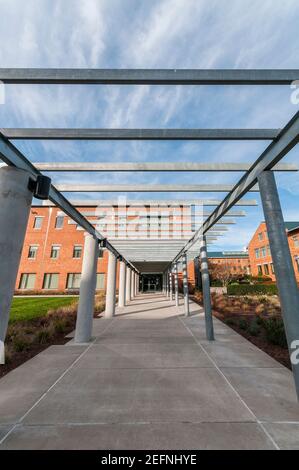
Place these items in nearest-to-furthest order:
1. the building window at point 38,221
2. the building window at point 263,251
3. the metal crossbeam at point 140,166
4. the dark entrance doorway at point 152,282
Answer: the metal crossbeam at point 140,166 < the building window at point 38,221 < the building window at point 263,251 < the dark entrance doorway at point 152,282

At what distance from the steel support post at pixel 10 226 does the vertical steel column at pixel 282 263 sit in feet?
13.1

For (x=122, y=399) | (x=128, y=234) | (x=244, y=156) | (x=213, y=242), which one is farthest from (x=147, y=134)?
(x=213, y=242)

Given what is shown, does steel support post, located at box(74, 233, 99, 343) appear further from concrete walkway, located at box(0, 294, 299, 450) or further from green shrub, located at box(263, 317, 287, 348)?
green shrub, located at box(263, 317, 287, 348)

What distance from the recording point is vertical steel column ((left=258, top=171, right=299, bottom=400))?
3.02 meters

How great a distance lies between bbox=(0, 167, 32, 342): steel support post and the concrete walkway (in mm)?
1283

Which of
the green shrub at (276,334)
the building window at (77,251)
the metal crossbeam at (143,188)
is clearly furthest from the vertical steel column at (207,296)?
the building window at (77,251)

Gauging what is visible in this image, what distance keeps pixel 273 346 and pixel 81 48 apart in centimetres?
793

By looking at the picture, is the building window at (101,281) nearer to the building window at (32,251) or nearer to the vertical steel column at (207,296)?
the building window at (32,251)

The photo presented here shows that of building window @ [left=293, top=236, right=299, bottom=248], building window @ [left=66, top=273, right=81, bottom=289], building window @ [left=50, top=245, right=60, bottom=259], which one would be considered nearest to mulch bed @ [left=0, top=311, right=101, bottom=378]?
building window @ [left=66, top=273, right=81, bottom=289]

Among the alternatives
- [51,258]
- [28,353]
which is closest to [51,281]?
[51,258]

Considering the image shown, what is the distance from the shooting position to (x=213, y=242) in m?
11.6

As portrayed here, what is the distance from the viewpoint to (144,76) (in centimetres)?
266

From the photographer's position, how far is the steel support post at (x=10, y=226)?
2.94 m

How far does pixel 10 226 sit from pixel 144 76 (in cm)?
279
